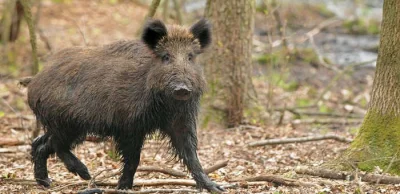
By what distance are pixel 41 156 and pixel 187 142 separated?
1.97m

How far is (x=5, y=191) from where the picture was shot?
24.8ft

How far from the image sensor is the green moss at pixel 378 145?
25.0 ft

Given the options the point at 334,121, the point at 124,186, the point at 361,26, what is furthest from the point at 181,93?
the point at 361,26

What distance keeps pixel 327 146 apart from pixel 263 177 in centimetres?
301

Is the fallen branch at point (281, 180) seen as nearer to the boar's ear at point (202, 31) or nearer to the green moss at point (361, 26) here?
the boar's ear at point (202, 31)

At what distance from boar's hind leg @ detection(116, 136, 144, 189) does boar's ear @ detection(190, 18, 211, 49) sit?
1.24 meters

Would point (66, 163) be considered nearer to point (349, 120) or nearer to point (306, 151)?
point (306, 151)

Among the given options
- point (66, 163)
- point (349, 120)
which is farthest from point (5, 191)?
point (349, 120)

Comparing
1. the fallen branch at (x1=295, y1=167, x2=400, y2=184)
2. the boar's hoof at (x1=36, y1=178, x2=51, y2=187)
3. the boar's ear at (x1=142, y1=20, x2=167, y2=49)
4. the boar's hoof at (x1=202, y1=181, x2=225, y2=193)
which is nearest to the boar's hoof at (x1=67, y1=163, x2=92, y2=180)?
the boar's hoof at (x1=36, y1=178, x2=51, y2=187)

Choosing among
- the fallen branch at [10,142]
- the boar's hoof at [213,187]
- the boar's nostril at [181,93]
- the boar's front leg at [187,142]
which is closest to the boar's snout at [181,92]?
the boar's nostril at [181,93]

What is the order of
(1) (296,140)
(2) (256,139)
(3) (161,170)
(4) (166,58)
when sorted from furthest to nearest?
(2) (256,139) → (1) (296,140) → (3) (161,170) → (4) (166,58)

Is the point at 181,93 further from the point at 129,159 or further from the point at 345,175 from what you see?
the point at 345,175

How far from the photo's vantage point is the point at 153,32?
7191 mm

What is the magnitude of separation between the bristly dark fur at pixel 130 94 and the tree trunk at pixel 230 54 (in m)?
3.54
